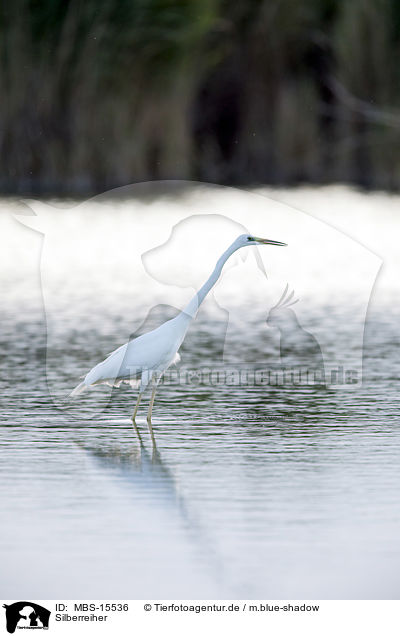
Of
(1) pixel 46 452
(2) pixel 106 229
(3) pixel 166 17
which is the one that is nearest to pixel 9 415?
(1) pixel 46 452

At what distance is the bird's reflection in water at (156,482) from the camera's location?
6.07m

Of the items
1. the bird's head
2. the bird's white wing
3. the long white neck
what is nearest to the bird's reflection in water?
the bird's white wing

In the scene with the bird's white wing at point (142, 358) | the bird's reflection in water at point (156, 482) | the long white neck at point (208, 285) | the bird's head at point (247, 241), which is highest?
→ the bird's head at point (247, 241)

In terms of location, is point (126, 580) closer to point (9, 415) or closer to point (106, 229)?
point (9, 415)

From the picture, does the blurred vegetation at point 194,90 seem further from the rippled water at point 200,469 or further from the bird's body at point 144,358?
the bird's body at point 144,358

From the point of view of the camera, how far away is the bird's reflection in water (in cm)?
607

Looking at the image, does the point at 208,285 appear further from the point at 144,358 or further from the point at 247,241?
the point at 144,358

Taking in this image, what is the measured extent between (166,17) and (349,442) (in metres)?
17.8

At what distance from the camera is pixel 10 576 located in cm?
579
